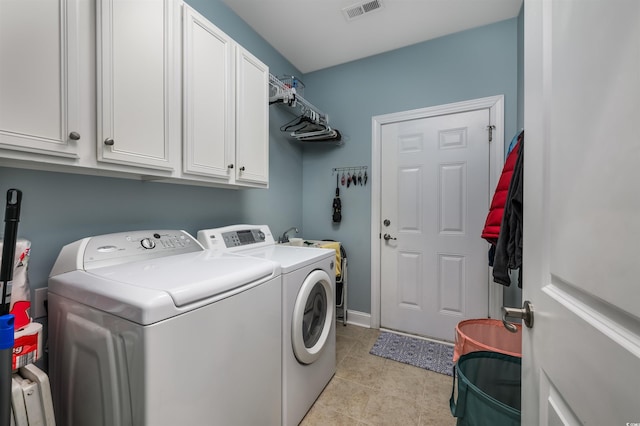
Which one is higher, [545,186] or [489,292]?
[545,186]

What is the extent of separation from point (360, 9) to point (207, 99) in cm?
148

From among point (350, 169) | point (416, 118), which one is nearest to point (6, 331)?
point (350, 169)

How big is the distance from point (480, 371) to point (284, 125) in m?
2.49

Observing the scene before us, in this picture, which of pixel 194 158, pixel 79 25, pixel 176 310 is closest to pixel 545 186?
pixel 176 310

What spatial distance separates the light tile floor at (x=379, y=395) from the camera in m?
1.52

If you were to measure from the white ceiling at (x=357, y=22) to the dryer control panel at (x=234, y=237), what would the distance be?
5.77ft

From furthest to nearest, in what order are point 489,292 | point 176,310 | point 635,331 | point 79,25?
point 489,292 < point 79,25 < point 176,310 < point 635,331

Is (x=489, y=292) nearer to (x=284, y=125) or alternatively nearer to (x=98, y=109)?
(x=284, y=125)

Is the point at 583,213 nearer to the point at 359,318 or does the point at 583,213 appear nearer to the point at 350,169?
the point at 350,169

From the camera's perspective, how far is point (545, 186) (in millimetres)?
618

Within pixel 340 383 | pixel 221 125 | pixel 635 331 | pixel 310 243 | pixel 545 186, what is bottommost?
pixel 340 383

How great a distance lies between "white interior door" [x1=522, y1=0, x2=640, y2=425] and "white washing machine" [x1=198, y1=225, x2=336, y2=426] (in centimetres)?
96

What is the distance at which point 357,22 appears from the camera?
2.19 metres

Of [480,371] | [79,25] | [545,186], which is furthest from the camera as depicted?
[480,371]
